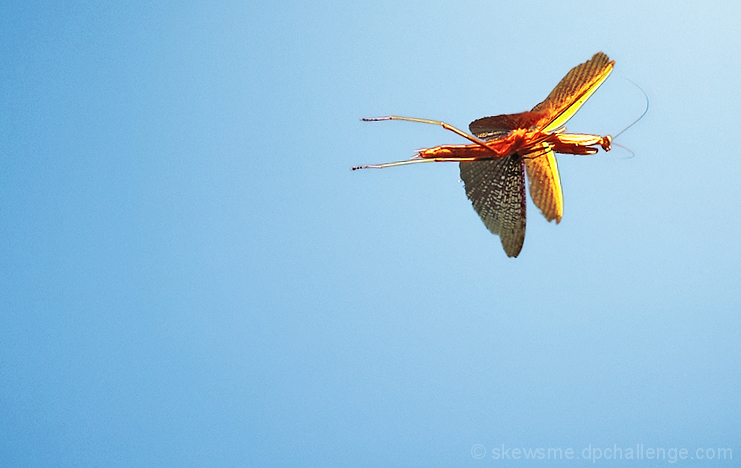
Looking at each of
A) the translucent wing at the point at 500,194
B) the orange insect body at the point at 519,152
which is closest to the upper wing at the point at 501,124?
the orange insect body at the point at 519,152

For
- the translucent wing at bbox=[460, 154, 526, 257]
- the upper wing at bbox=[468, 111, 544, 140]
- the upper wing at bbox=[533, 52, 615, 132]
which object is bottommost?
the translucent wing at bbox=[460, 154, 526, 257]

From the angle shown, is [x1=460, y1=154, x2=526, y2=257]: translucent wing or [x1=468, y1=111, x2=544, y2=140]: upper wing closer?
[x1=468, y1=111, x2=544, y2=140]: upper wing

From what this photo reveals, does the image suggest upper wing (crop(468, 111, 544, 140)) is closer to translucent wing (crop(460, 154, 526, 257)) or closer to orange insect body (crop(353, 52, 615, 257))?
orange insect body (crop(353, 52, 615, 257))

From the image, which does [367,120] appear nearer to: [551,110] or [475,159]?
[475,159]

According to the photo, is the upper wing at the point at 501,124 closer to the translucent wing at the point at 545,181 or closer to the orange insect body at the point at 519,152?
the orange insect body at the point at 519,152

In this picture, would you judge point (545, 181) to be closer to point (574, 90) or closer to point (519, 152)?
point (519, 152)

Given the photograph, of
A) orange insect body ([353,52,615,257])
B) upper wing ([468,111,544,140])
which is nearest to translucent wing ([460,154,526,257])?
orange insect body ([353,52,615,257])

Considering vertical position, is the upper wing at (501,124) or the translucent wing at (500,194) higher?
the upper wing at (501,124)

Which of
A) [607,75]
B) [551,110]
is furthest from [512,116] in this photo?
[607,75]

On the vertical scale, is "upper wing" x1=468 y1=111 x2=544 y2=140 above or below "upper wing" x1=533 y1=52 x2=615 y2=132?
below
